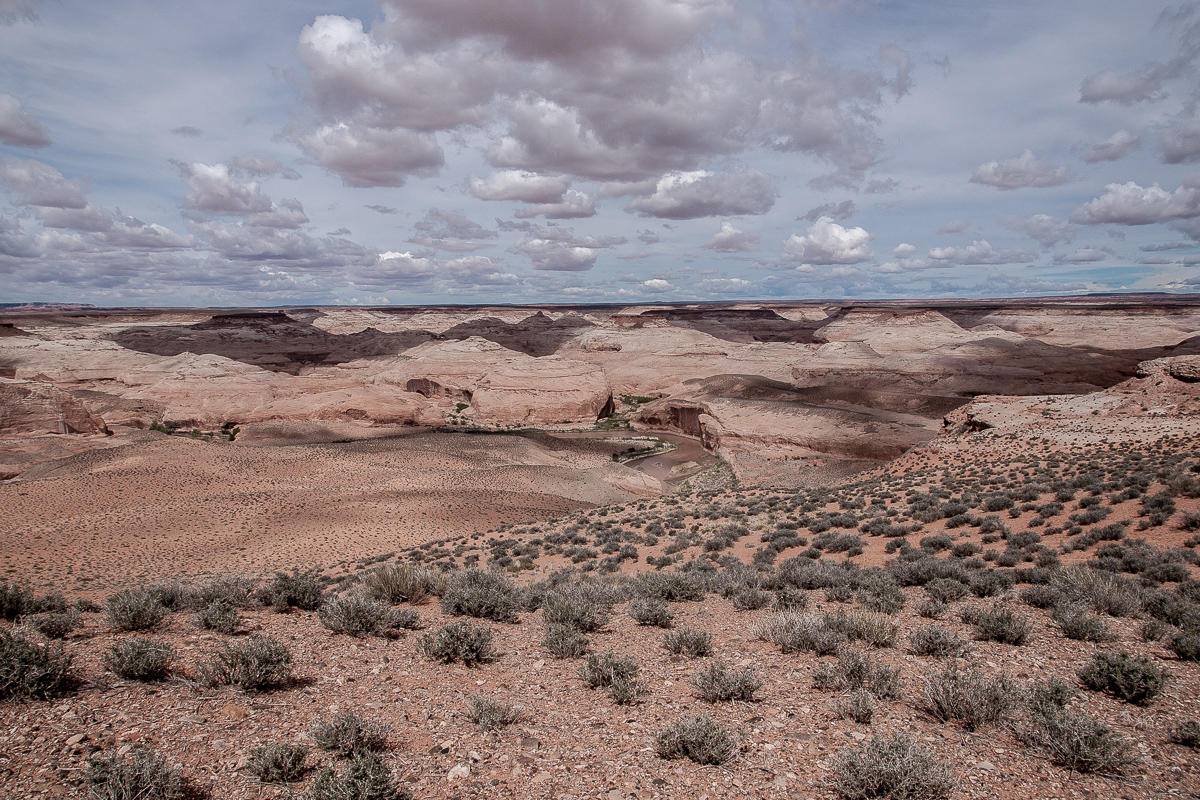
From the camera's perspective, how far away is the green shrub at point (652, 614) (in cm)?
716

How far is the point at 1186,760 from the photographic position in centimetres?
399

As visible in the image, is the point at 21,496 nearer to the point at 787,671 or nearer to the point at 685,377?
the point at 787,671

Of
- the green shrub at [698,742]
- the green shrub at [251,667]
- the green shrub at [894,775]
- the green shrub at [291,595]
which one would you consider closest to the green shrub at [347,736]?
the green shrub at [251,667]

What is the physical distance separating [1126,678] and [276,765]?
6.87 m

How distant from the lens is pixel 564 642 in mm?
6172

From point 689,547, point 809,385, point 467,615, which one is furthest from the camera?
point 809,385

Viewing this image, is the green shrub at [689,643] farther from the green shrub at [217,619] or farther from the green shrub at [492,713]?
the green shrub at [217,619]

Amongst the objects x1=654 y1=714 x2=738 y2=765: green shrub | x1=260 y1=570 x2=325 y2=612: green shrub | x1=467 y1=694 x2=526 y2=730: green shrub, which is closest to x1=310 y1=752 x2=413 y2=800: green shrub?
x1=467 y1=694 x2=526 y2=730: green shrub

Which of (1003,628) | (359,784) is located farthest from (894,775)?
(1003,628)

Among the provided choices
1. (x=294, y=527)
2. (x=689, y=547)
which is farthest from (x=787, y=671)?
(x=294, y=527)

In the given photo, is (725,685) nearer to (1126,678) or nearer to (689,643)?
(689,643)

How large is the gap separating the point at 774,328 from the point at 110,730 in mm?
143625

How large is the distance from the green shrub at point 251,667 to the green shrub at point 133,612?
1.50 m

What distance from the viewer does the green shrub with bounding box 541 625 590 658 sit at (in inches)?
242
